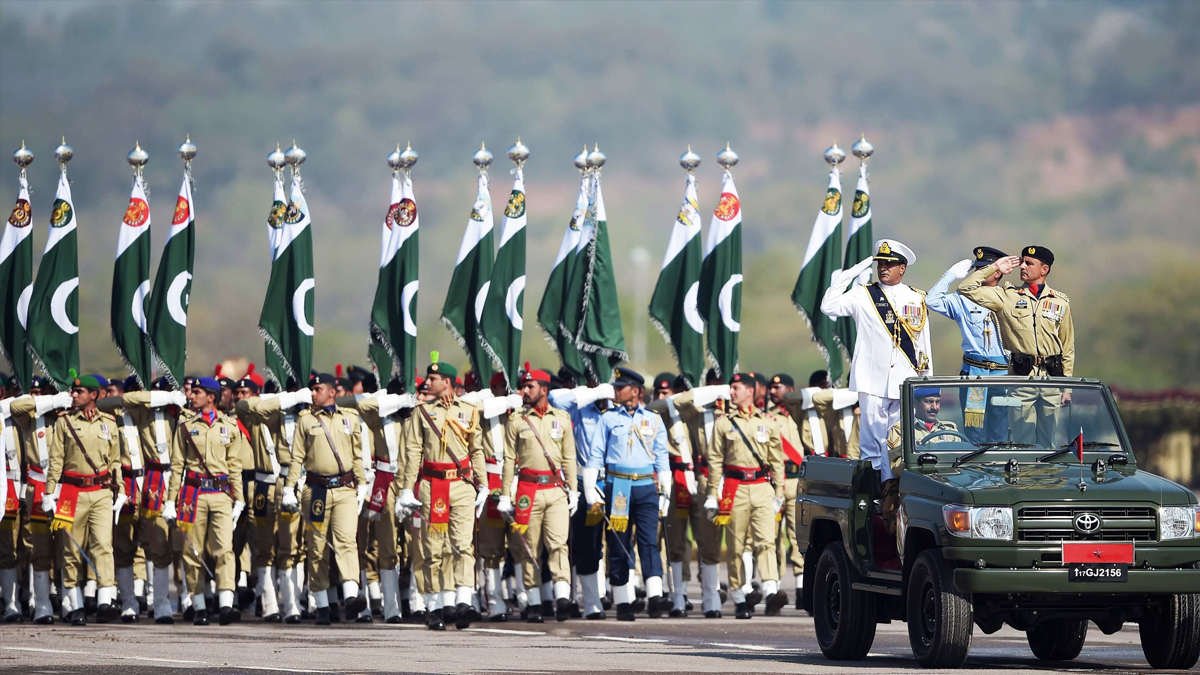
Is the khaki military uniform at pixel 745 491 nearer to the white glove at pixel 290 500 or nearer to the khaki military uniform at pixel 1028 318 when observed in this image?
the white glove at pixel 290 500

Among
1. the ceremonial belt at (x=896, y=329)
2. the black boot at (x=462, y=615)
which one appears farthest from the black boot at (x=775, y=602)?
the ceremonial belt at (x=896, y=329)

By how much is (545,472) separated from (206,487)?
3.40 metres

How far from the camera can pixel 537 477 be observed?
17812 mm

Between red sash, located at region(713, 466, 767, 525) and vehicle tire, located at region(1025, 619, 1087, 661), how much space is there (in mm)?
5774

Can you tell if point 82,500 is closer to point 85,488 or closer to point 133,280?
point 85,488

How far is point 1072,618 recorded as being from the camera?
11289 mm

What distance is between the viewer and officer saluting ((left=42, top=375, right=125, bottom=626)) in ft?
61.5

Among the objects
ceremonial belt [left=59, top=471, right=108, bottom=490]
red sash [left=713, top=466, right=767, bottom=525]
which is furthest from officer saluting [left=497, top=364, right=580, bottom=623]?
ceremonial belt [left=59, top=471, right=108, bottom=490]

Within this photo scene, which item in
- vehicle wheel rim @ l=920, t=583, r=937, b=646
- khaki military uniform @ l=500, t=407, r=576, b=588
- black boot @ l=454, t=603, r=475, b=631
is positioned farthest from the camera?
khaki military uniform @ l=500, t=407, r=576, b=588

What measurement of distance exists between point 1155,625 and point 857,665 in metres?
1.90

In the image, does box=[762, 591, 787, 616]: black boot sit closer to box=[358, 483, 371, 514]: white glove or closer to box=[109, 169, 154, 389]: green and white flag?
box=[358, 483, 371, 514]: white glove

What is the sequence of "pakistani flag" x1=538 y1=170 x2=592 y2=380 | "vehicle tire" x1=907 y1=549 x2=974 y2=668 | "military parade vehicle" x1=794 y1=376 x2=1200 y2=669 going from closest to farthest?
"military parade vehicle" x1=794 y1=376 x2=1200 y2=669
"vehicle tire" x1=907 y1=549 x2=974 y2=668
"pakistani flag" x1=538 y1=170 x2=592 y2=380

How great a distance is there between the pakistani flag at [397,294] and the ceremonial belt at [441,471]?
3.53 metres

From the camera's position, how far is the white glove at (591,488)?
18.0 metres
